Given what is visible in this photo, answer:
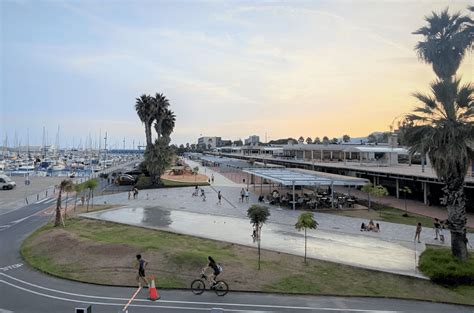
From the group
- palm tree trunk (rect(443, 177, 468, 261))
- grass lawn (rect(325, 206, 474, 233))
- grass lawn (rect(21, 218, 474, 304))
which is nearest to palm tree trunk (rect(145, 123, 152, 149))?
grass lawn (rect(325, 206, 474, 233))

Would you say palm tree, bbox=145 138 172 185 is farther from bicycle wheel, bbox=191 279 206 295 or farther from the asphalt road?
bicycle wheel, bbox=191 279 206 295

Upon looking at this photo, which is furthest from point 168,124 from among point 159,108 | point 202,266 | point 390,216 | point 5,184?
point 202,266

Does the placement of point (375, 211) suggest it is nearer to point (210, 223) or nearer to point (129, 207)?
point (210, 223)

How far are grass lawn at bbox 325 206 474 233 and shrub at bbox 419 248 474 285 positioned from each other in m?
13.2

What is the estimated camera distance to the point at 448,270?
56.5ft

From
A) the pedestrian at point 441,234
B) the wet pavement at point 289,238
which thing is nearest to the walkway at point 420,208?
the pedestrian at point 441,234

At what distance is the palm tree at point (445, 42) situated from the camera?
A: 19.7 m

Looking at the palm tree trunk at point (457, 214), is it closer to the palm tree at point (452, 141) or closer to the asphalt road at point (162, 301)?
the palm tree at point (452, 141)

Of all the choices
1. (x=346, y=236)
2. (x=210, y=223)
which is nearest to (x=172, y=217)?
(x=210, y=223)

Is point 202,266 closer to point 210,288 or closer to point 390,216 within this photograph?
point 210,288

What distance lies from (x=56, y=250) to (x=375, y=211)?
→ 29.2m

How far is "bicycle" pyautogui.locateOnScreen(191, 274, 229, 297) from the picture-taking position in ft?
51.0

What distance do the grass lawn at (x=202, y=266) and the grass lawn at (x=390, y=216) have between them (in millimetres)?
15903

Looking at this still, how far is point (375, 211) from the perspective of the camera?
1464 inches
